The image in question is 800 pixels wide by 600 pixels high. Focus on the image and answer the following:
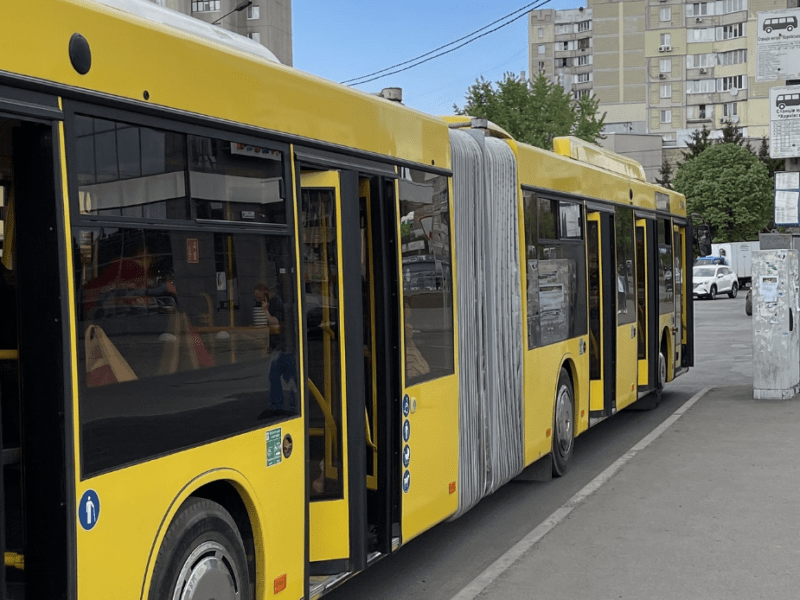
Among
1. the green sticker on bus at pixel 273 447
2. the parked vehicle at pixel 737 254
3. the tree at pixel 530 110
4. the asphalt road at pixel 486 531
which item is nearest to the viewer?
Result: the green sticker on bus at pixel 273 447

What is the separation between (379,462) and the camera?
590 cm

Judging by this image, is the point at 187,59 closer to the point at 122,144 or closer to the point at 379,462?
the point at 122,144

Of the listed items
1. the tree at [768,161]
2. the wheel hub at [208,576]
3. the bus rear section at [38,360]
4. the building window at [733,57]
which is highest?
the building window at [733,57]

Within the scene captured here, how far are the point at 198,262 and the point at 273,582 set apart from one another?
1486 mm

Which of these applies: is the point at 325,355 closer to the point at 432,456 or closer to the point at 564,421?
the point at 432,456

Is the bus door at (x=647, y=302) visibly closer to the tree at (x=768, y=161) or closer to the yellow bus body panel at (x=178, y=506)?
the yellow bus body panel at (x=178, y=506)

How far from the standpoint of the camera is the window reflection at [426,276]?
6.29m

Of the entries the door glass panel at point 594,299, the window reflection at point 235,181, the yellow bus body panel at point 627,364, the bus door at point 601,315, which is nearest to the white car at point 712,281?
the yellow bus body panel at point 627,364

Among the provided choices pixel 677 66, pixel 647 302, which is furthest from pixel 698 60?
pixel 647 302

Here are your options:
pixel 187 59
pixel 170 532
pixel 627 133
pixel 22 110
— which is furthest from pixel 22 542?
pixel 627 133

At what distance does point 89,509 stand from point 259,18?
226ft

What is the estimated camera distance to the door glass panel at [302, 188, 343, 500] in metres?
5.43

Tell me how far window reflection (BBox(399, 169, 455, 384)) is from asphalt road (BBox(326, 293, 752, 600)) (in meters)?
1.23

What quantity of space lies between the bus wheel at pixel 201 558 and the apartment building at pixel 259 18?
62.9 meters
